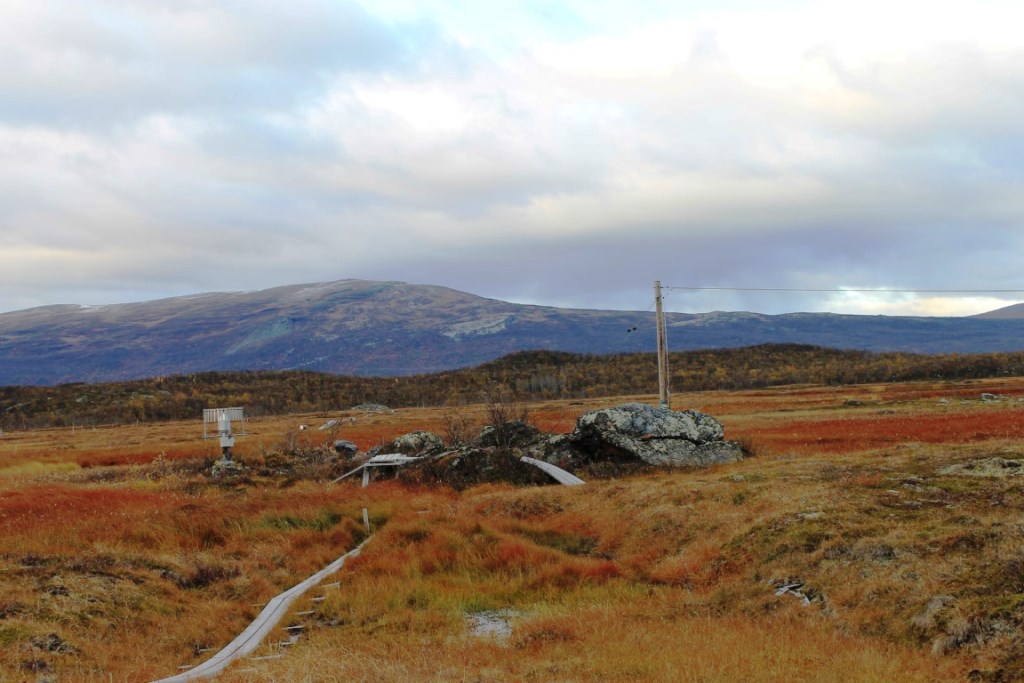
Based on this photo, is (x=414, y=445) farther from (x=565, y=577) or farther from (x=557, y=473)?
(x=565, y=577)

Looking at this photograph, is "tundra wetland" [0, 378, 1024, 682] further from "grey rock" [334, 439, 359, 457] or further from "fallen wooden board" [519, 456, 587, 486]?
"grey rock" [334, 439, 359, 457]

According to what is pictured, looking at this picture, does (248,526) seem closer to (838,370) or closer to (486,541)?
(486,541)

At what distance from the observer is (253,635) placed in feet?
42.1

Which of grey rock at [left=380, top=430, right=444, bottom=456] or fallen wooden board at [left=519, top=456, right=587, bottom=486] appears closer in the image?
fallen wooden board at [left=519, top=456, right=587, bottom=486]

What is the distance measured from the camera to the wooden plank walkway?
1062 centimetres

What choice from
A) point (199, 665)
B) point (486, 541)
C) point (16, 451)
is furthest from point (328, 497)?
point (16, 451)

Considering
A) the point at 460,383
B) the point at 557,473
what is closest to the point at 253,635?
the point at 557,473

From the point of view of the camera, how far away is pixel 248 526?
21.2 meters

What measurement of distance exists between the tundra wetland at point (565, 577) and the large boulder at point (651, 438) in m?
1.74

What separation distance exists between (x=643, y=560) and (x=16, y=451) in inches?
1965

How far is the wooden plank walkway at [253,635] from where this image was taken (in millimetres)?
10617

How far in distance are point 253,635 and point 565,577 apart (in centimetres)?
550

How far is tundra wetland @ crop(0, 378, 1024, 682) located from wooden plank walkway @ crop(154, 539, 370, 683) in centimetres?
32

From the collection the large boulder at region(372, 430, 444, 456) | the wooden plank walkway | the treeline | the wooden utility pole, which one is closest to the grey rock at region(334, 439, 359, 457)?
the large boulder at region(372, 430, 444, 456)
